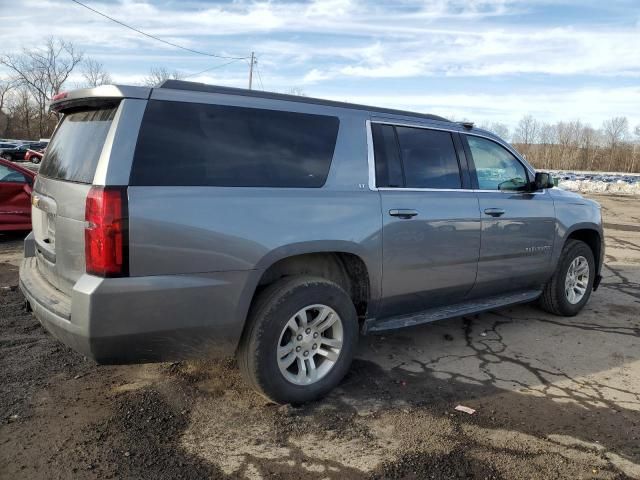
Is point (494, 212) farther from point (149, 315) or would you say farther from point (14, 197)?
point (14, 197)

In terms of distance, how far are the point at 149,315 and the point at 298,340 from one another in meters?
1.02

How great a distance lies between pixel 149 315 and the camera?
Answer: 2926 millimetres

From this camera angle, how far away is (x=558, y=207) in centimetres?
543

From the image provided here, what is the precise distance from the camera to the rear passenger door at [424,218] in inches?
155

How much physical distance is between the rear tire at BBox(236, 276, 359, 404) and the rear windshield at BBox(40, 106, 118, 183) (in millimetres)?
1273

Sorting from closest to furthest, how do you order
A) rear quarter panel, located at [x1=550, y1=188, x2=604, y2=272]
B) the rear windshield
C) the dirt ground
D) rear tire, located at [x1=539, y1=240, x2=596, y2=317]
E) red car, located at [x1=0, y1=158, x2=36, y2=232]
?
the dirt ground < the rear windshield < rear quarter panel, located at [x1=550, y1=188, x2=604, y2=272] < rear tire, located at [x1=539, y1=240, x2=596, y2=317] < red car, located at [x1=0, y1=158, x2=36, y2=232]

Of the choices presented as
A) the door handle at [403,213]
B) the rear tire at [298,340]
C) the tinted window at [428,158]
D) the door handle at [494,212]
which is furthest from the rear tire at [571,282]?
the rear tire at [298,340]

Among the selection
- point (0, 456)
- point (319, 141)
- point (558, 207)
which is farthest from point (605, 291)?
point (0, 456)

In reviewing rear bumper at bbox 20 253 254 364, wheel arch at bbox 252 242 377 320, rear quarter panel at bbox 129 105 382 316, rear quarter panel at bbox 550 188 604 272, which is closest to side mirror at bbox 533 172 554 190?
rear quarter panel at bbox 550 188 604 272

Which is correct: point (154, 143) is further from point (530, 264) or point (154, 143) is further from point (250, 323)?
point (530, 264)

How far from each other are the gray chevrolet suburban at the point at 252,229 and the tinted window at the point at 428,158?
2cm

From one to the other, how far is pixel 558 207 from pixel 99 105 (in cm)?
434

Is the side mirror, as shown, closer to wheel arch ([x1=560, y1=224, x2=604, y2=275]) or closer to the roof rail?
wheel arch ([x1=560, y1=224, x2=604, y2=275])

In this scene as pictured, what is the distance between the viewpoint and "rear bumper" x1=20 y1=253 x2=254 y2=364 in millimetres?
2832
